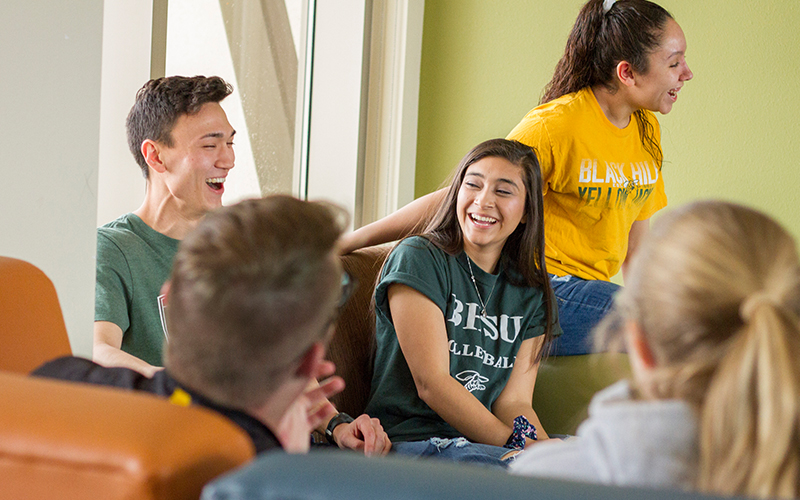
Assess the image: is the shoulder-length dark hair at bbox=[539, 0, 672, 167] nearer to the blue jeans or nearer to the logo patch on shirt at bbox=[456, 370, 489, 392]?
the blue jeans

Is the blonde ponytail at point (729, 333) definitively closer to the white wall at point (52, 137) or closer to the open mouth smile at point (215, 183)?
the white wall at point (52, 137)

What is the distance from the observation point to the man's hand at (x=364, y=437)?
1.39 meters

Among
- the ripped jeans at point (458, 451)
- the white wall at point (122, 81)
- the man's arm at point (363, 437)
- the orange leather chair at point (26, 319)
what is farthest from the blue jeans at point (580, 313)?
the orange leather chair at point (26, 319)

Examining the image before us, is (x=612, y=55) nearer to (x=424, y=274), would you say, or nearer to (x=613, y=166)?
(x=613, y=166)

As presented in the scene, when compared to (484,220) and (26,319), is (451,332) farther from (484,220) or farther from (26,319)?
(26,319)

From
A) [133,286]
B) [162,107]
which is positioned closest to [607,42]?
[162,107]

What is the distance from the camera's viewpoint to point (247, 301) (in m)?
0.58

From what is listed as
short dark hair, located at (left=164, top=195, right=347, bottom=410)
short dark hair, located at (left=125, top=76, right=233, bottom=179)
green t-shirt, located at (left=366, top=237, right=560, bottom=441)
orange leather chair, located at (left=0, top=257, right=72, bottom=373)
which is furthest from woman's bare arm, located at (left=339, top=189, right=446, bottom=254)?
short dark hair, located at (left=164, top=195, right=347, bottom=410)

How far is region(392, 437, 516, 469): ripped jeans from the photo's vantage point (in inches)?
55.1

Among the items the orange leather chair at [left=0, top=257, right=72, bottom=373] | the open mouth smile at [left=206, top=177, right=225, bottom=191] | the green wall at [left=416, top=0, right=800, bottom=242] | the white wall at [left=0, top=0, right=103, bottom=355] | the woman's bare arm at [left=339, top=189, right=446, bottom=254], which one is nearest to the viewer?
the orange leather chair at [left=0, top=257, right=72, bottom=373]

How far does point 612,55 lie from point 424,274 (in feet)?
2.89

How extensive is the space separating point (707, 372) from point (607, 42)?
1631mm

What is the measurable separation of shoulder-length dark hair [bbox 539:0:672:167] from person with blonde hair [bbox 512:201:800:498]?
4.93 feet

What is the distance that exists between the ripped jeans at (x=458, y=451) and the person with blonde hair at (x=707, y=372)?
2.60 feet
